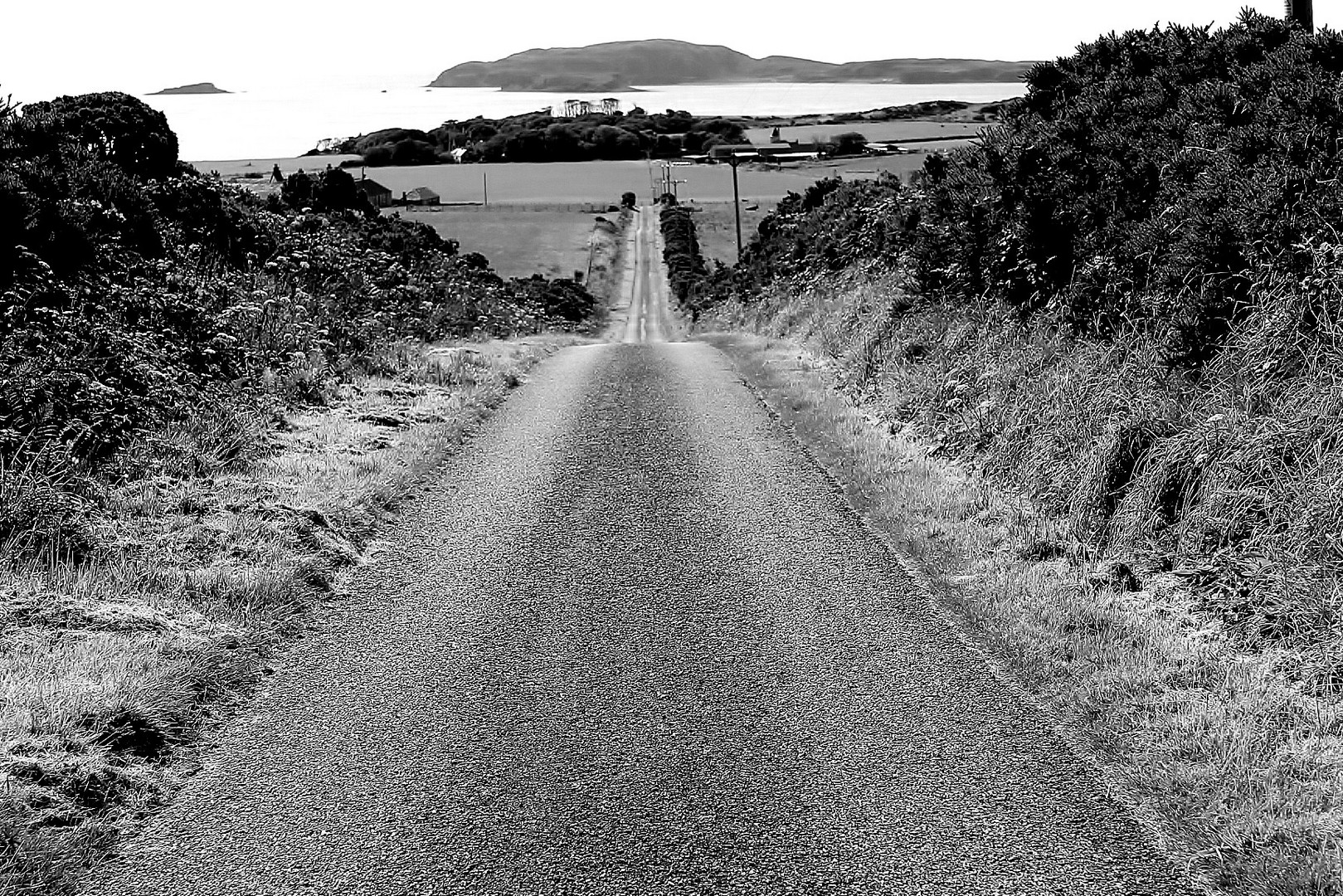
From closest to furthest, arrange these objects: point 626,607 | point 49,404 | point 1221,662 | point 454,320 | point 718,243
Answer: point 1221,662
point 626,607
point 49,404
point 454,320
point 718,243

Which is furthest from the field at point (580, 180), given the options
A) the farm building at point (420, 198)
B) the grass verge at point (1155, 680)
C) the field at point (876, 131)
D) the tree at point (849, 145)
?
the grass verge at point (1155, 680)

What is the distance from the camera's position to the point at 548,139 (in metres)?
132

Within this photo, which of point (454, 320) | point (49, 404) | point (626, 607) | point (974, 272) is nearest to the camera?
point (626, 607)

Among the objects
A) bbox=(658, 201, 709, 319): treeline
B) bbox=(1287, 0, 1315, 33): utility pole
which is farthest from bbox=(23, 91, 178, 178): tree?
bbox=(658, 201, 709, 319): treeline

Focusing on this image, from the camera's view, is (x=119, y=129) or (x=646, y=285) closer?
(x=119, y=129)

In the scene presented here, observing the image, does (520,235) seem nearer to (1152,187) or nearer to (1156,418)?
(1152,187)

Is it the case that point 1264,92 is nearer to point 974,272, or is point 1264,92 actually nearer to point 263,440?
point 974,272

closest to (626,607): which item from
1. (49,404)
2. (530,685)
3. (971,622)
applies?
(530,685)

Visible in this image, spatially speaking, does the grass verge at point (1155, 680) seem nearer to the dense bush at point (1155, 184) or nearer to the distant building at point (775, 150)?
the dense bush at point (1155, 184)

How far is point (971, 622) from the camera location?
21.0ft

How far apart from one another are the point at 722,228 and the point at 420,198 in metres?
23.9

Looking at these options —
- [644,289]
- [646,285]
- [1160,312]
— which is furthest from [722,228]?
[1160,312]

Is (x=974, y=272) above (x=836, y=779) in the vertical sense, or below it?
above

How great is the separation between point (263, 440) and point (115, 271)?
2813 millimetres
